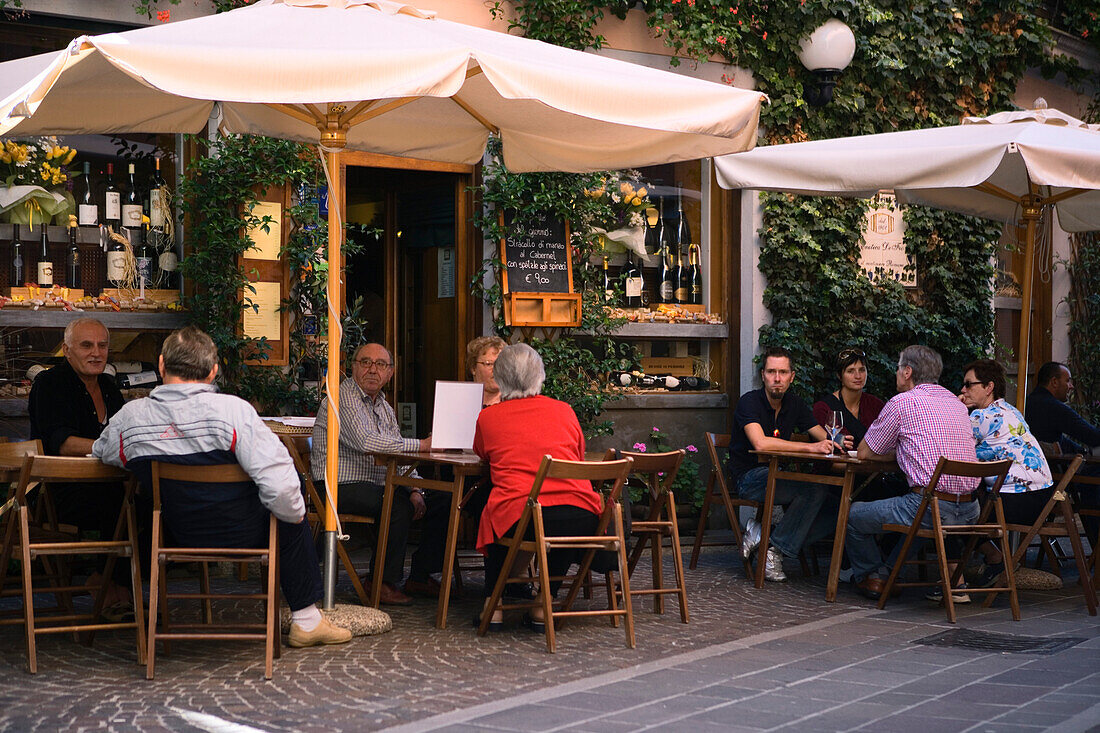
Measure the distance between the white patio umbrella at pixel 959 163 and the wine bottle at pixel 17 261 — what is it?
421 cm

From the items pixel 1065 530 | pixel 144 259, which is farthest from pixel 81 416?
pixel 1065 530

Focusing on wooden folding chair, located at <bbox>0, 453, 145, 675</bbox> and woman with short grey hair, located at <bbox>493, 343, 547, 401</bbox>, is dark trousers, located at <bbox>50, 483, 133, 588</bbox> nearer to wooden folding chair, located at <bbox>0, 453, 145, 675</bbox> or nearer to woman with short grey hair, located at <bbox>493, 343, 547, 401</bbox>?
wooden folding chair, located at <bbox>0, 453, 145, 675</bbox>

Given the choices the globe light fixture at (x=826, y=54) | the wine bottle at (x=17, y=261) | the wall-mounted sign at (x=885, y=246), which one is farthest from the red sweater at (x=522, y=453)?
the wall-mounted sign at (x=885, y=246)

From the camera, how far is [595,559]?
604 cm

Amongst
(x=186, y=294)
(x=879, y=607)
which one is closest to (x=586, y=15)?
(x=186, y=294)

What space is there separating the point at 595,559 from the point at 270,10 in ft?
9.52

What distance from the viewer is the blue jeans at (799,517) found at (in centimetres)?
751

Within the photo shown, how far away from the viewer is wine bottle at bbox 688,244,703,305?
1023 cm

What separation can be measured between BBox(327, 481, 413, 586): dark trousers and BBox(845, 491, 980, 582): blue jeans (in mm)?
2479

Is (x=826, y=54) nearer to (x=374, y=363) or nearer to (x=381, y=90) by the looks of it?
(x=374, y=363)

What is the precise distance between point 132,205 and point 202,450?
3.46 metres

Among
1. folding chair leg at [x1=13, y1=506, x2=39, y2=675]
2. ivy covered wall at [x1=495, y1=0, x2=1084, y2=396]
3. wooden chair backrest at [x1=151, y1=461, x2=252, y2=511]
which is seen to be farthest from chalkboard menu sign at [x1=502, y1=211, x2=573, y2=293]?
folding chair leg at [x1=13, y1=506, x2=39, y2=675]

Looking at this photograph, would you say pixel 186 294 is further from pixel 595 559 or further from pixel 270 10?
pixel 595 559

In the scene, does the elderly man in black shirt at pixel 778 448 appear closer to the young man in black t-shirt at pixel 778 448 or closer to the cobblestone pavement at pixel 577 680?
the young man in black t-shirt at pixel 778 448
